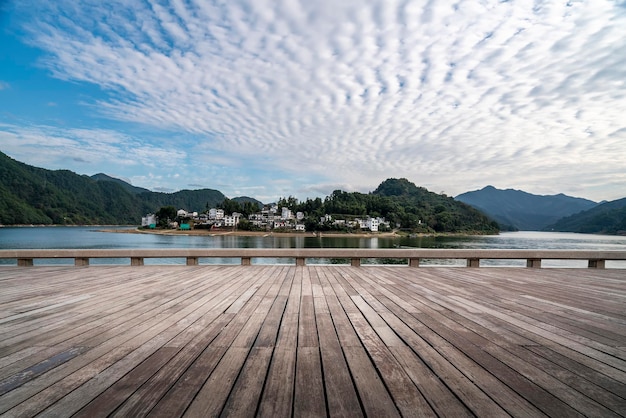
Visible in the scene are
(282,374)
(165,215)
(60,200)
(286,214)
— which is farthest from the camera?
(60,200)

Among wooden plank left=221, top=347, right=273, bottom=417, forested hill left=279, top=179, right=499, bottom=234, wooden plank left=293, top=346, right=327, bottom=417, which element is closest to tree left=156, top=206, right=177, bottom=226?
forested hill left=279, top=179, right=499, bottom=234

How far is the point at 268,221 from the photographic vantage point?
341 feet

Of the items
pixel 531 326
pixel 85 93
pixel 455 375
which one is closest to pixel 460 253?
pixel 531 326

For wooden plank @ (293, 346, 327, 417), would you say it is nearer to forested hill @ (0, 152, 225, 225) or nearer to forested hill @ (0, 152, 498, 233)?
forested hill @ (0, 152, 498, 233)

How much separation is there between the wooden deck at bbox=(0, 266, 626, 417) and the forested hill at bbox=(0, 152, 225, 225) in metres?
147

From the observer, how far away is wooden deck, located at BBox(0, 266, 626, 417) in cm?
150

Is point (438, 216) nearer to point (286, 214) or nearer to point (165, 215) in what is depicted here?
point (286, 214)

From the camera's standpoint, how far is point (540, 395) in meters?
1.59

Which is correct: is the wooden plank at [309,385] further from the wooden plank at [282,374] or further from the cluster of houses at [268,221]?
the cluster of houses at [268,221]

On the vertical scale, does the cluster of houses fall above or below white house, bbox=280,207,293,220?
below

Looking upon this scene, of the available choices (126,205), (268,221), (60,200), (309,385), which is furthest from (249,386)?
(126,205)

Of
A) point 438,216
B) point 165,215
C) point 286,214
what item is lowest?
point 165,215

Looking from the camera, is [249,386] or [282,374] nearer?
[249,386]

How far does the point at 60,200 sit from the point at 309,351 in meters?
174
